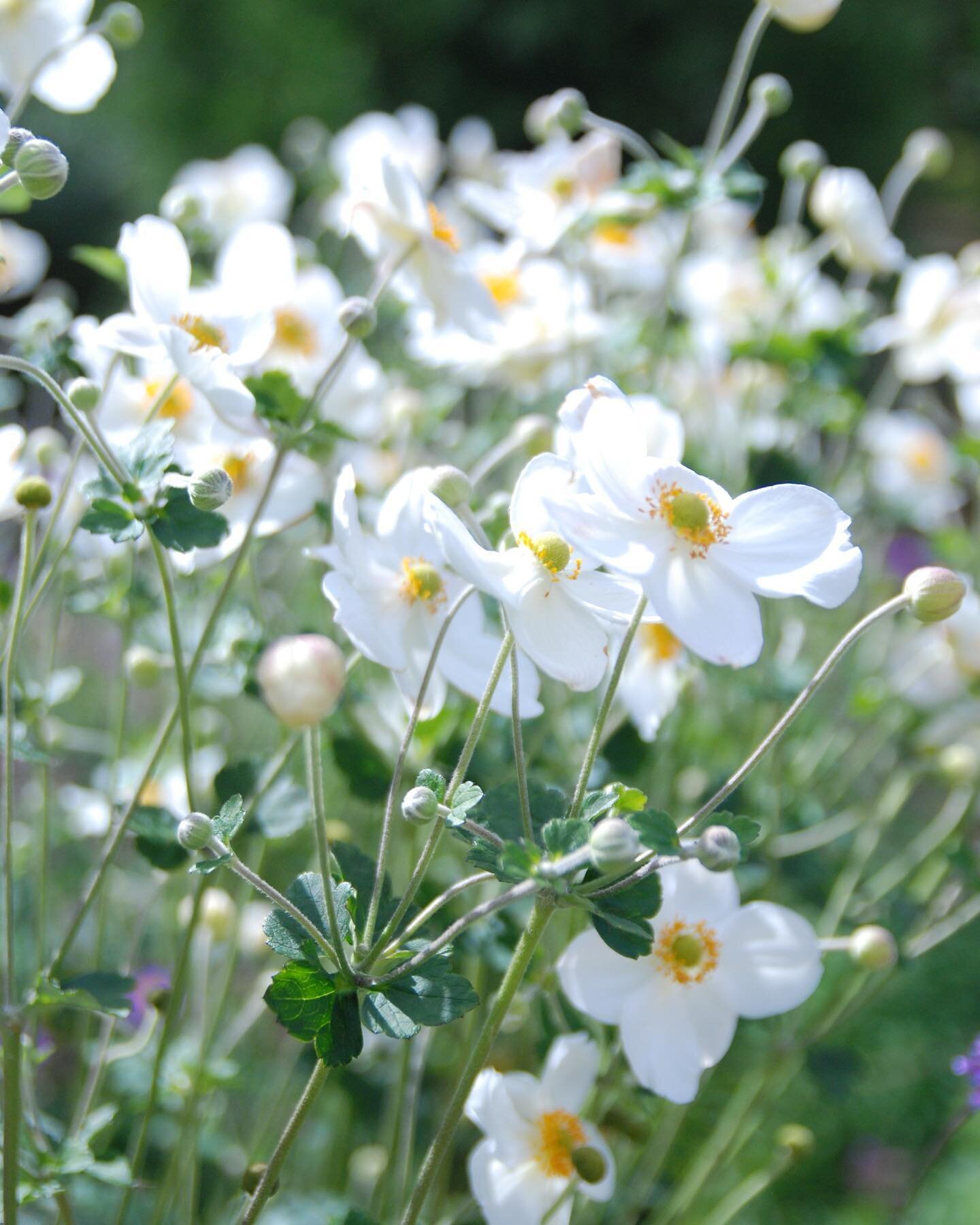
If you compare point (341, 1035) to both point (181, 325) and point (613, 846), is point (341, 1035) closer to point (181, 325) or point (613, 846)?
point (613, 846)

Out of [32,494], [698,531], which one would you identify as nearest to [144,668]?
[32,494]

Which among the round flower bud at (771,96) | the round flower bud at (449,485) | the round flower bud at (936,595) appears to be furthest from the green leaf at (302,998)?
the round flower bud at (771,96)

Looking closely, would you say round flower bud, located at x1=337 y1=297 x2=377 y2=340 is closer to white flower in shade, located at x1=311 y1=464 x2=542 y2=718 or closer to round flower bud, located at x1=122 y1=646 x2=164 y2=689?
white flower in shade, located at x1=311 y1=464 x2=542 y2=718

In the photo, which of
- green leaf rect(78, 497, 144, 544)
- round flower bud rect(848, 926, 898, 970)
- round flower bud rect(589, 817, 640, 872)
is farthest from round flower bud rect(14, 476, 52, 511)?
round flower bud rect(848, 926, 898, 970)

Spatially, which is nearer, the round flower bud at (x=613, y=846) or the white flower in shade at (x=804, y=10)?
the round flower bud at (x=613, y=846)

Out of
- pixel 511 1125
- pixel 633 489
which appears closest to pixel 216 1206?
pixel 511 1125

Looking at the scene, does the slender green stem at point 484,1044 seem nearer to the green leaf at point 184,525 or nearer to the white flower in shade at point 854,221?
the green leaf at point 184,525
